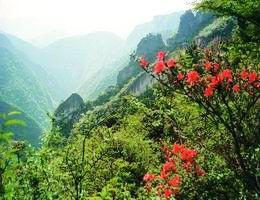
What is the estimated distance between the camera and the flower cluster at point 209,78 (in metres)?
10.0

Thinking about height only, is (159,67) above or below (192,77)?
above

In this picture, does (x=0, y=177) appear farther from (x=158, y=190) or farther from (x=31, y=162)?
(x=158, y=190)

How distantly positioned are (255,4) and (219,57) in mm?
12218

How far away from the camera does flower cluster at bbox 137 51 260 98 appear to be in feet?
32.8

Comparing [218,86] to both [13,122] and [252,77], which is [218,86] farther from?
[13,122]

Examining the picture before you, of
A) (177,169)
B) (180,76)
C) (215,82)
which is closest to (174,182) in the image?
(177,169)

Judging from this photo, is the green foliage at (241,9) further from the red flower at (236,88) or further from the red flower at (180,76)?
the red flower at (180,76)

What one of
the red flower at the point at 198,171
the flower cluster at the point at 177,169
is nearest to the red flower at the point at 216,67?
the flower cluster at the point at 177,169

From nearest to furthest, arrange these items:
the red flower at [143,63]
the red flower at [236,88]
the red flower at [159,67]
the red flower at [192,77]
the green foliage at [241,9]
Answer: the red flower at [192,77] < the red flower at [159,67] < the red flower at [236,88] < the red flower at [143,63] < the green foliage at [241,9]

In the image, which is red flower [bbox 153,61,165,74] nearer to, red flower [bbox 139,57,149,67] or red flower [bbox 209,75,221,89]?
red flower [bbox 139,57,149,67]

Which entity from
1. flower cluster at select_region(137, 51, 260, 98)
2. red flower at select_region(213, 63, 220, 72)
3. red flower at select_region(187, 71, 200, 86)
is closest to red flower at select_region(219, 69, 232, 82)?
flower cluster at select_region(137, 51, 260, 98)

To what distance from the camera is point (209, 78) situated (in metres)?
10.3

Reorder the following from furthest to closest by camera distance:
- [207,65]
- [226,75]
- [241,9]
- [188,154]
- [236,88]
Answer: [241,9], [188,154], [236,88], [207,65], [226,75]

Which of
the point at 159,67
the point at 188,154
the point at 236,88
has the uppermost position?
the point at 159,67
